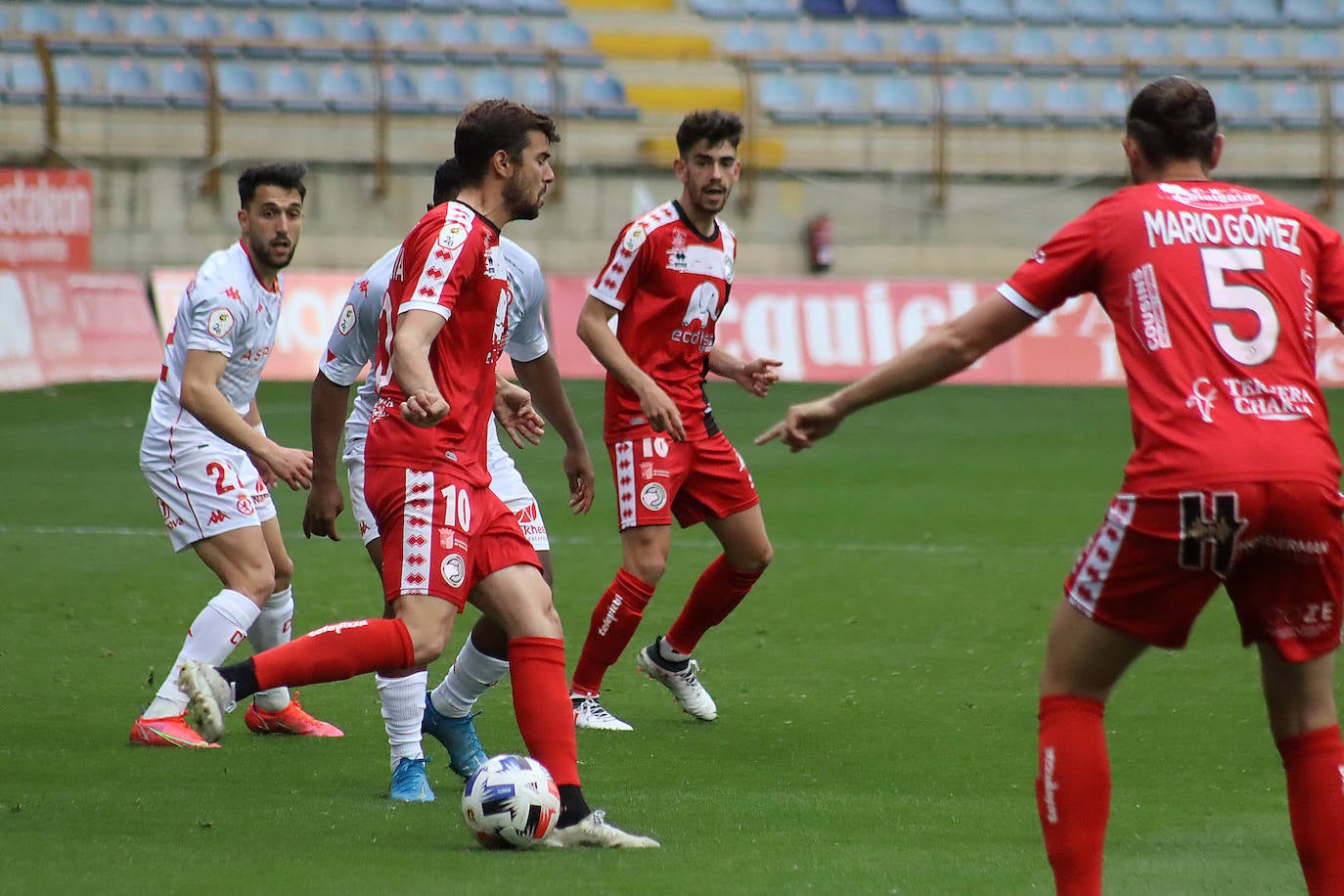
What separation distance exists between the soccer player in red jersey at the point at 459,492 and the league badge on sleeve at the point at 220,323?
1225 millimetres

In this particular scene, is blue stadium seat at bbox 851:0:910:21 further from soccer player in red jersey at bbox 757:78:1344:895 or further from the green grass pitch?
soccer player in red jersey at bbox 757:78:1344:895

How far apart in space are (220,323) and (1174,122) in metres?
3.46

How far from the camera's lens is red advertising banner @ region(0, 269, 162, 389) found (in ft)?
55.4

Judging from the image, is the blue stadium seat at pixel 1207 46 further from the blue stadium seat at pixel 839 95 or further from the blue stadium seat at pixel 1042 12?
the blue stadium seat at pixel 839 95

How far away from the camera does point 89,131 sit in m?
22.2

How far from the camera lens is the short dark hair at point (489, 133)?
4.92m

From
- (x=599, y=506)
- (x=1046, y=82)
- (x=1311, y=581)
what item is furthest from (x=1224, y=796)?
(x=1046, y=82)

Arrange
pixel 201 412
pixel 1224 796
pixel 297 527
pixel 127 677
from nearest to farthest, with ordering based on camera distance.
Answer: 1. pixel 1224 796
2. pixel 201 412
3. pixel 127 677
4. pixel 297 527

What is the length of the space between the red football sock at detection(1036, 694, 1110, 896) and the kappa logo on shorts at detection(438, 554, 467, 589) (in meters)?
1.68

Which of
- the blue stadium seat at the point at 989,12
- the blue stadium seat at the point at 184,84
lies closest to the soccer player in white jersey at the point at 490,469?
the blue stadium seat at the point at 184,84

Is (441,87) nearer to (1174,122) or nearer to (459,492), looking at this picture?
(459,492)

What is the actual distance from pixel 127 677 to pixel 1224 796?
4282mm

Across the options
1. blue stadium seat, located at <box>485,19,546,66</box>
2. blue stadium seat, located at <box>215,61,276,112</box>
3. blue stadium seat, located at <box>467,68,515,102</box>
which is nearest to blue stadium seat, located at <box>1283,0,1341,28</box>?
blue stadium seat, located at <box>485,19,546,66</box>

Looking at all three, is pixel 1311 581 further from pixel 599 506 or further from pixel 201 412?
pixel 599 506
